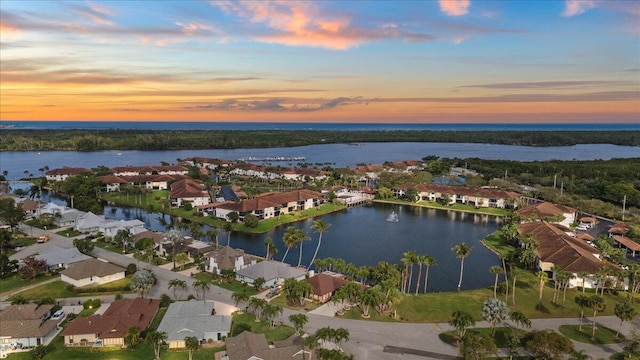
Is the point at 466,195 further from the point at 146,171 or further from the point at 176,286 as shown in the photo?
the point at 146,171

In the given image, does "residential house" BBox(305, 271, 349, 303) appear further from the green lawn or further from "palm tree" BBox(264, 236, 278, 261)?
the green lawn

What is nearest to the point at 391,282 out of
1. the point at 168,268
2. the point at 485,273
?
the point at 485,273

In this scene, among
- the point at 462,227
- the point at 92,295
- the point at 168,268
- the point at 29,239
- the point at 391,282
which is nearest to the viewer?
the point at 391,282

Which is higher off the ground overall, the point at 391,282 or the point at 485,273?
the point at 391,282

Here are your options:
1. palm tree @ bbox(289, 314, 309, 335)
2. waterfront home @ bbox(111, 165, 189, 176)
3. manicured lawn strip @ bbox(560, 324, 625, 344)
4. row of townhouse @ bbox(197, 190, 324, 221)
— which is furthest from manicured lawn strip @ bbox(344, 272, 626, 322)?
waterfront home @ bbox(111, 165, 189, 176)

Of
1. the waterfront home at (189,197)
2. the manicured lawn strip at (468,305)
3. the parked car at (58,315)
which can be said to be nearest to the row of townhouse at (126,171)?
the waterfront home at (189,197)

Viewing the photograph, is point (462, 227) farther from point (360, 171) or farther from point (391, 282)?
point (360, 171)
